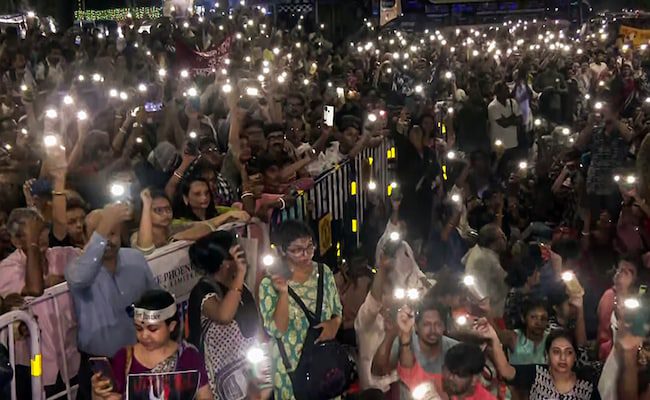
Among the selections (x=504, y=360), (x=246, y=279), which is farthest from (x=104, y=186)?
(x=504, y=360)

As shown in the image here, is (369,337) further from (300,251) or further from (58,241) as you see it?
(58,241)

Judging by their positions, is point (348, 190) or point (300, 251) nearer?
point (300, 251)

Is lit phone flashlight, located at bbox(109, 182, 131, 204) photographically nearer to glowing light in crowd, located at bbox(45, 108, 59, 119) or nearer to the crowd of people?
the crowd of people

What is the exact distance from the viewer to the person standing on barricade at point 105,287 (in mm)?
4754

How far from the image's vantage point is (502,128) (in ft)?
38.4

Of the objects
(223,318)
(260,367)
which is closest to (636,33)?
(260,367)

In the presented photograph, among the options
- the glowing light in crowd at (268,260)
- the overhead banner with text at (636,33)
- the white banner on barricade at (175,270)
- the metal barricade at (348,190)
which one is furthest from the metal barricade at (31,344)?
the overhead banner with text at (636,33)

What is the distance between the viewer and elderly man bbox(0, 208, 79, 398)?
4613 millimetres

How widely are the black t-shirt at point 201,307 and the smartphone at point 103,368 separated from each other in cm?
51

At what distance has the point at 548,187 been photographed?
966 cm

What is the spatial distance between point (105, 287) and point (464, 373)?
69.9 inches

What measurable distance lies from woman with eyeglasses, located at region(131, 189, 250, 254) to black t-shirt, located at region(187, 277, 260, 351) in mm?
500

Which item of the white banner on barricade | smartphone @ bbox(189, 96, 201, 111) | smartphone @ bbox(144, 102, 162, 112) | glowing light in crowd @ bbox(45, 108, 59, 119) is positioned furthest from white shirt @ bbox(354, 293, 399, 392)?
smartphone @ bbox(144, 102, 162, 112)

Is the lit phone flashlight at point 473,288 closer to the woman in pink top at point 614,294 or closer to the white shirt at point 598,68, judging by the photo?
the woman in pink top at point 614,294
